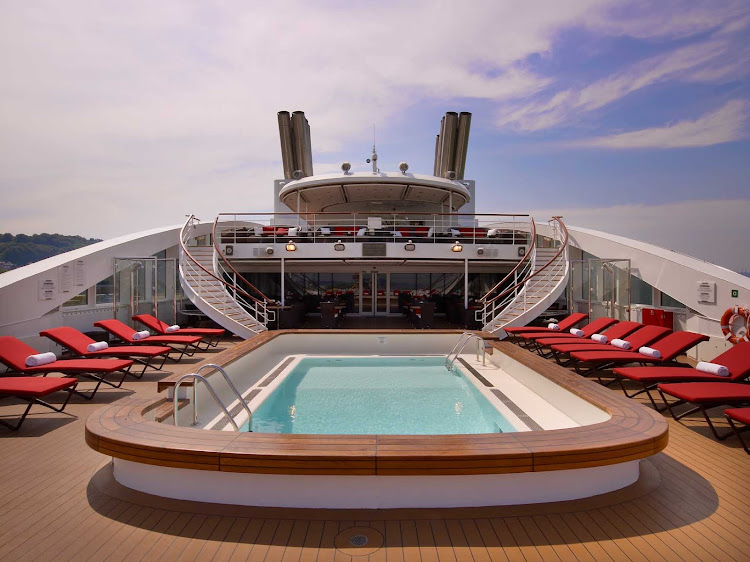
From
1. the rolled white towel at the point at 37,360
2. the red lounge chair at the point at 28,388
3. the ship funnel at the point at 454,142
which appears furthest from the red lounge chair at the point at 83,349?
A: the ship funnel at the point at 454,142

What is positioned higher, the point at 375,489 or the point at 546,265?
the point at 546,265

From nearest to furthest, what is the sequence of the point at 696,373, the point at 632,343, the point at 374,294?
the point at 696,373
the point at 632,343
the point at 374,294

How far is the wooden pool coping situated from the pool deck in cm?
27

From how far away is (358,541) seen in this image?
245 centimetres

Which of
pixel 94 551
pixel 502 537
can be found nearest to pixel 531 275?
pixel 502 537

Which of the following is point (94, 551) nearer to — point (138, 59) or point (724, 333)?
point (138, 59)

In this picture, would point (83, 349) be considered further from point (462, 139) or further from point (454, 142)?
point (462, 139)

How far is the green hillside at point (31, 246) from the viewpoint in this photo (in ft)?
115

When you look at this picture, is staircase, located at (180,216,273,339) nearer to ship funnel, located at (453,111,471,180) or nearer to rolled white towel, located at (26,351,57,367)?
rolled white towel, located at (26,351,57,367)

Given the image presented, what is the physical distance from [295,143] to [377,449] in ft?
62.8

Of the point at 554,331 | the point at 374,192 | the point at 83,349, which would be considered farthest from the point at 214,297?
the point at 554,331

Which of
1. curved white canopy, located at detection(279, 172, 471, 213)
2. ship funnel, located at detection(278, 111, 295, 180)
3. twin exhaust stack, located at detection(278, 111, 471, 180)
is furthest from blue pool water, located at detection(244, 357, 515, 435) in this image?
ship funnel, located at detection(278, 111, 295, 180)

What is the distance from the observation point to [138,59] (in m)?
7.58

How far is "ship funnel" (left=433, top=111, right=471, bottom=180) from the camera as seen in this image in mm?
20609
